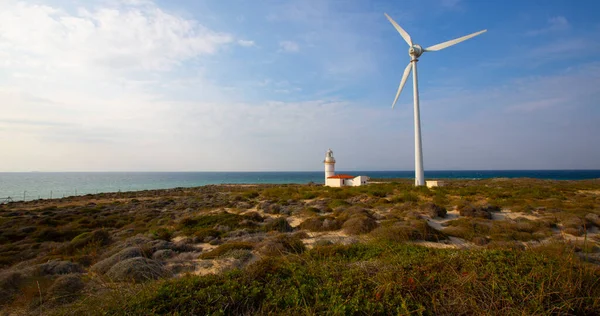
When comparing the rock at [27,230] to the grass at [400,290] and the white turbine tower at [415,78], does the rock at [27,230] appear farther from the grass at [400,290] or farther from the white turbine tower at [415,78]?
the white turbine tower at [415,78]

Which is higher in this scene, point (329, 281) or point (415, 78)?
point (415, 78)

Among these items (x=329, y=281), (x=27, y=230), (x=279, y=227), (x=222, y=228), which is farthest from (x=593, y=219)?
(x=27, y=230)

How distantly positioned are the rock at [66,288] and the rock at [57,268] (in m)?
1.54

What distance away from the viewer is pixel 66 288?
6.12m

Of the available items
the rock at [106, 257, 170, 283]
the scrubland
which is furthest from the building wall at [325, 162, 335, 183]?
the rock at [106, 257, 170, 283]

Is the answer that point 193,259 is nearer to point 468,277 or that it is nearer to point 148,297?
point 148,297

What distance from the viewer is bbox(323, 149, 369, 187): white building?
38750mm

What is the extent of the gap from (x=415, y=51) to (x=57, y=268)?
36530 millimetres

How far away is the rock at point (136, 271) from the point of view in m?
6.77

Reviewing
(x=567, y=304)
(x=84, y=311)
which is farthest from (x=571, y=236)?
(x=84, y=311)

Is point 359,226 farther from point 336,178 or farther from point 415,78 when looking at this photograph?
point 336,178

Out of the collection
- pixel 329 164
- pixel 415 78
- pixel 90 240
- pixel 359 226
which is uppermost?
pixel 415 78

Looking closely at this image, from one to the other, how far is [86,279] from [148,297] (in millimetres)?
4261

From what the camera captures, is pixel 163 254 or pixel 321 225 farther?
pixel 321 225
